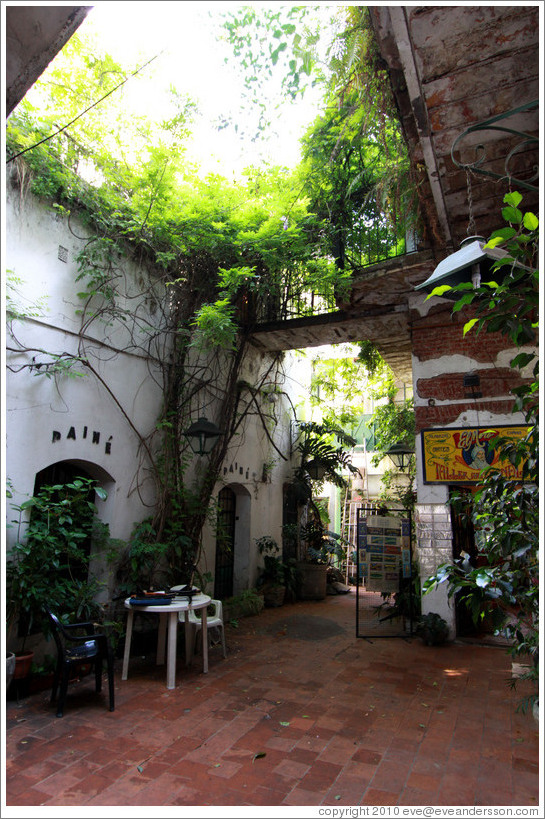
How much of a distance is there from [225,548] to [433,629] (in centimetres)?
294

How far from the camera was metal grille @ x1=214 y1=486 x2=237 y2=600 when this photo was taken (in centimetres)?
743

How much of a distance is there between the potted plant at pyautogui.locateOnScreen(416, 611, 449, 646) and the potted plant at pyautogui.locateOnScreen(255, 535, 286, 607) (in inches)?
108

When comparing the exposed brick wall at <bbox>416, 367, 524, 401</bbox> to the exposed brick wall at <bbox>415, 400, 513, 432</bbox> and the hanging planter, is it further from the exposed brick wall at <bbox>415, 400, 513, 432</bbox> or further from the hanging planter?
the hanging planter

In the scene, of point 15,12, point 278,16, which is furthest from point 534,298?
point 278,16

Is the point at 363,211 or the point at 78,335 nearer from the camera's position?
the point at 78,335

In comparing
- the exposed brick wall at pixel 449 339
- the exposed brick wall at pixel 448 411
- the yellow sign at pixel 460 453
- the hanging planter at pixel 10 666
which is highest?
the exposed brick wall at pixel 449 339

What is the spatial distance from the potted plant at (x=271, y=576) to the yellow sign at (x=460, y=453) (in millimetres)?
3390

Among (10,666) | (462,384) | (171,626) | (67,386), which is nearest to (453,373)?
(462,384)

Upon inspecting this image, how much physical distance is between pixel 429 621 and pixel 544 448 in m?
4.96

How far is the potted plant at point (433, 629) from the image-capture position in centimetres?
577

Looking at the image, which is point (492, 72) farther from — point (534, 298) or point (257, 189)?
point (257, 189)

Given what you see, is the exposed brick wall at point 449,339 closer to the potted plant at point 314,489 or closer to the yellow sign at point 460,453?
the yellow sign at point 460,453

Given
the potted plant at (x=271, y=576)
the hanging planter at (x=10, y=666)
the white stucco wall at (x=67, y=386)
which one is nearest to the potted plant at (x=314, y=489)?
the potted plant at (x=271, y=576)

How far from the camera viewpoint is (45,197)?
4668 mm
